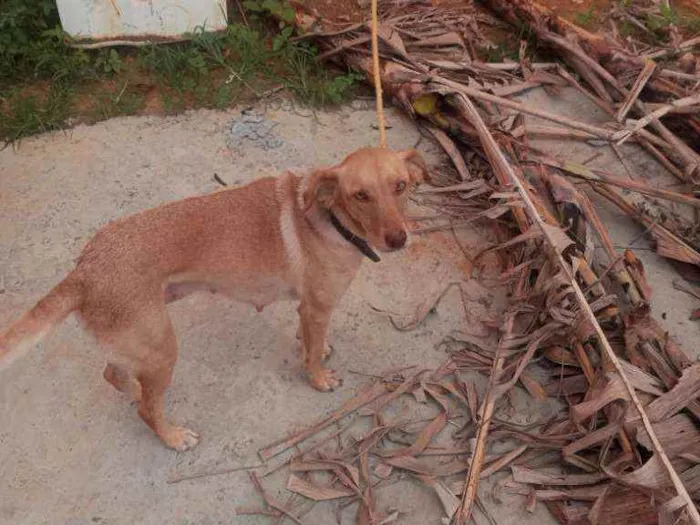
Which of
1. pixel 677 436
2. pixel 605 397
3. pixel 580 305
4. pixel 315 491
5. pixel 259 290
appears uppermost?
pixel 259 290

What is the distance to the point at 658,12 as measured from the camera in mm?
6305

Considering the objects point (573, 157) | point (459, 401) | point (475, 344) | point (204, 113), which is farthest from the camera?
point (204, 113)

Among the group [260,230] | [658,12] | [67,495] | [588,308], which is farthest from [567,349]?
[658,12]

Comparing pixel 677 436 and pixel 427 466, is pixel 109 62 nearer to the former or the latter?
pixel 427 466

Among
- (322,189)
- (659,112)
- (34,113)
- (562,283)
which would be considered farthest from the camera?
(34,113)

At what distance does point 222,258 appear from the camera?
3135mm

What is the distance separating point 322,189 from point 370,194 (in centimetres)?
27

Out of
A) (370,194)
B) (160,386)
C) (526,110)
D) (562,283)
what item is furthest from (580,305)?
(160,386)

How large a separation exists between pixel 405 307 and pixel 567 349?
1045 mm

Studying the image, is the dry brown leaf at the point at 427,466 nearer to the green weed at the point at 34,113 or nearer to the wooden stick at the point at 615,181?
the wooden stick at the point at 615,181

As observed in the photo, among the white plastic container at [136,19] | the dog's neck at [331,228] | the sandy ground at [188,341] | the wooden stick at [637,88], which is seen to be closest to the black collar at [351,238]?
the dog's neck at [331,228]

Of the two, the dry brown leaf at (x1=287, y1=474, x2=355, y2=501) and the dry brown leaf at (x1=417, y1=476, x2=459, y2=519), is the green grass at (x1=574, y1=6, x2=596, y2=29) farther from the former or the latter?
the dry brown leaf at (x1=287, y1=474, x2=355, y2=501)

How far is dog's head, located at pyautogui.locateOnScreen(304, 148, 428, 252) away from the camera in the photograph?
9.60ft

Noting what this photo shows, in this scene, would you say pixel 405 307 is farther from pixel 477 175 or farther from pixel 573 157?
pixel 573 157
